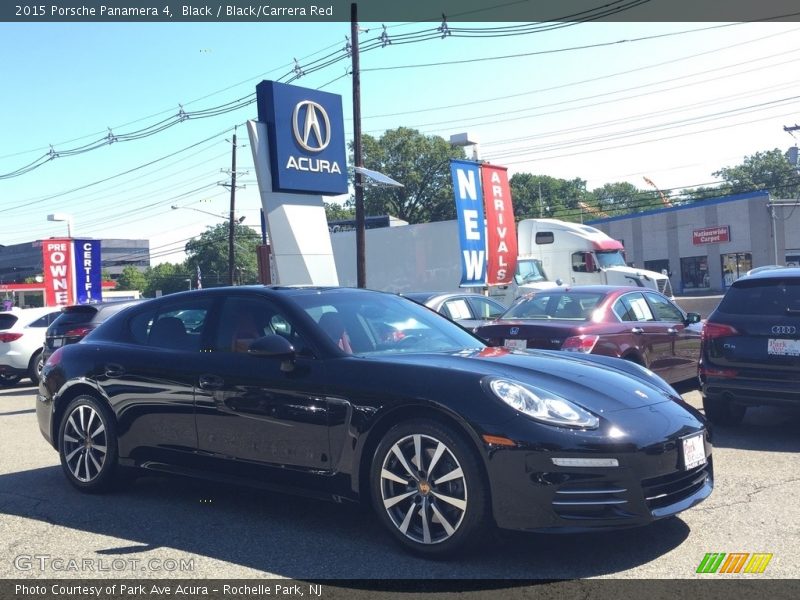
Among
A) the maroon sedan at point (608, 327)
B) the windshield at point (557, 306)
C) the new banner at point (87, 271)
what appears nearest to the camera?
the maroon sedan at point (608, 327)

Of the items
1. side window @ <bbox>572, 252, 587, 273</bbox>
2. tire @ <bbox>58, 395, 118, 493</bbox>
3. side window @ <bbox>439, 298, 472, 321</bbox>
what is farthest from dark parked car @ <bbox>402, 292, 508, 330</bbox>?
side window @ <bbox>572, 252, 587, 273</bbox>

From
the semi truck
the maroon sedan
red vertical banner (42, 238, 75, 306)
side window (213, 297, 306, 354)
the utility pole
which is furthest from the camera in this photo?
red vertical banner (42, 238, 75, 306)

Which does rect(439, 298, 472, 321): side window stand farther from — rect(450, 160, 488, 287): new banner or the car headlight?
rect(450, 160, 488, 287): new banner

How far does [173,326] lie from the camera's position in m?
5.89

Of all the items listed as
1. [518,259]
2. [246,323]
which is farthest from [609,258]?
[246,323]

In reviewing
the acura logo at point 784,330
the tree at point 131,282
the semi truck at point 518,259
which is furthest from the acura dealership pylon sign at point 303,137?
the tree at point 131,282

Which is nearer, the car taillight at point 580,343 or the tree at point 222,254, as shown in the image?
the car taillight at point 580,343

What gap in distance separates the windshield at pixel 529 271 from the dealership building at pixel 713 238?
27211 mm

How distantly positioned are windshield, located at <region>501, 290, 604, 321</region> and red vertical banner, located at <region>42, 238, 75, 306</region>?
63.5ft

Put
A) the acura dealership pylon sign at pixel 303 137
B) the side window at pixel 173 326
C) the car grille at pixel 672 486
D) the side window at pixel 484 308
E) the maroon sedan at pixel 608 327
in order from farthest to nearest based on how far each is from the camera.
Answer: the acura dealership pylon sign at pixel 303 137 → the side window at pixel 484 308 → the maroon sedan at pixel 608 327 → the side window at pixel 173 326 → the car grille at pixel 672 486

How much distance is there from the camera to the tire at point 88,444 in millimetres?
5879

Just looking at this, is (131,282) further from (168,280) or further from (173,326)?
(173,326)

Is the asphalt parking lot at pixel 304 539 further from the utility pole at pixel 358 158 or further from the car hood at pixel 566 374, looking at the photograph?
the utility pole at pixel 358 158

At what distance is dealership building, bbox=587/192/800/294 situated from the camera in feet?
160
